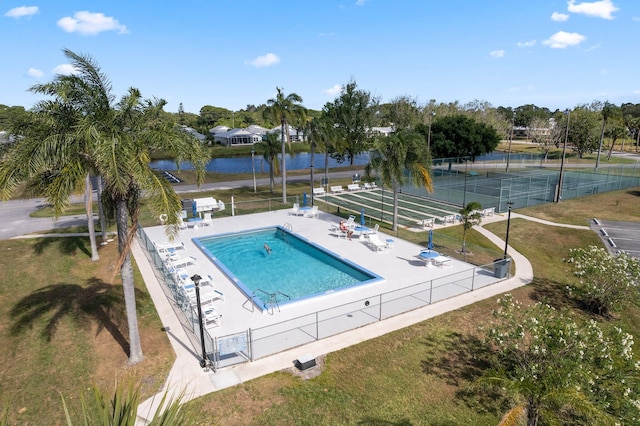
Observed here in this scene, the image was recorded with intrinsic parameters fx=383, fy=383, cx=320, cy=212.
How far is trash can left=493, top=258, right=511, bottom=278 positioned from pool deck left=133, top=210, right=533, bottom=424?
35 cm

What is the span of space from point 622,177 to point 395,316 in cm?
3876

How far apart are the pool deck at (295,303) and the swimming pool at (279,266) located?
0.57m

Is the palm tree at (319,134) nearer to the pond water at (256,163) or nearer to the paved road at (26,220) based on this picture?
the paved road at (26,220)

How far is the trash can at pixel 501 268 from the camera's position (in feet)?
58.9

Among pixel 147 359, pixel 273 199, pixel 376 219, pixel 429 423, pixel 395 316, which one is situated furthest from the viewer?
pixel 273 199

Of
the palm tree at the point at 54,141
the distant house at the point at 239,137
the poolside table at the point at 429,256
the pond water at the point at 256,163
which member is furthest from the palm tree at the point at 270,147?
the distant house at the point at 239,137

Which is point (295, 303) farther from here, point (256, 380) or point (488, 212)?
point (488, 212)

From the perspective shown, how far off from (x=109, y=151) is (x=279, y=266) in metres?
12.4

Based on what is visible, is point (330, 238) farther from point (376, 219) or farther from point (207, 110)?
point (207, 110)

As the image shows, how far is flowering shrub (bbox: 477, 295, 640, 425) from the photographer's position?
25.6 ft

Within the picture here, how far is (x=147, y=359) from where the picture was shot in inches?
475

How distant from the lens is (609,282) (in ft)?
50.0

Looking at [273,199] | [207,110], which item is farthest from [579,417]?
[207,110]

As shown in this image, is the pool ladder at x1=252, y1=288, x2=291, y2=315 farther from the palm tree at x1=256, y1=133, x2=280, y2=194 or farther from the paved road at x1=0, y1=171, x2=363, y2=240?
the palm tree at x1=256, y1=133, x2=280, y2=194
